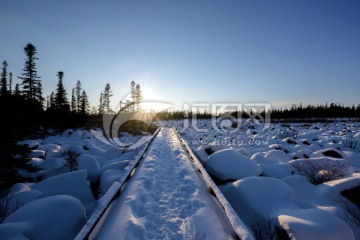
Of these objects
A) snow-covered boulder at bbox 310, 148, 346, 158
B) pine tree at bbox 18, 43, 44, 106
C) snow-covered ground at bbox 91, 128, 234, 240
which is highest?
pine tree at bbox 18, 43, 44, 106

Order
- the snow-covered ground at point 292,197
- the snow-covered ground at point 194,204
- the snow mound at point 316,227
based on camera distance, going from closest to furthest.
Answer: the snow mound at point 316,227 < the snow-covered ground at point 292,197 < the snow-covered ground at point 194,204

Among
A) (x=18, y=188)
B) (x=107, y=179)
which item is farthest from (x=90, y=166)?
(x=18, y=188)

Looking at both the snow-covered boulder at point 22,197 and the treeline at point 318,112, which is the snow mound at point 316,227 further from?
the treeline at point 318,112

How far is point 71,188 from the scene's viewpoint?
14.9 ft

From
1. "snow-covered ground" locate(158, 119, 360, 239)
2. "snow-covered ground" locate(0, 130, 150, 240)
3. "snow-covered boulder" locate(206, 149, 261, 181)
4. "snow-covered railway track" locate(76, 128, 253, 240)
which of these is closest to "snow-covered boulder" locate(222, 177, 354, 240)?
"snow-covered ground" locate(158, 119, 360, 239)

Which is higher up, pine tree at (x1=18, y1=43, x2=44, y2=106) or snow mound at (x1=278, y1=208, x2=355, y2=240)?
pine tree at (x1=18, y1=43, x2=44, y2=106)

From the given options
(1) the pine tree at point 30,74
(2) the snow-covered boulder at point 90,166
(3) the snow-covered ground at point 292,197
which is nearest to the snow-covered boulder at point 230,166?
(3) the snow-covered ground at point 292,197

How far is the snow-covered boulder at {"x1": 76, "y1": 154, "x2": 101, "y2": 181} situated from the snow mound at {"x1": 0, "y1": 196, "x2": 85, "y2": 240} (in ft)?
8.44

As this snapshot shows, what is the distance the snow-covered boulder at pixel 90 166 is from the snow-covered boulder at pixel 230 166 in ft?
10.9

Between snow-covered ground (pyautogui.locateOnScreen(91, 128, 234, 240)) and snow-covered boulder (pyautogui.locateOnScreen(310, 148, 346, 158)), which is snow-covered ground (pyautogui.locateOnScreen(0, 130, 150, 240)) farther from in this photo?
snow-covered boulder (pyautogui.locateOnScreen(310, 148, 346, 158))

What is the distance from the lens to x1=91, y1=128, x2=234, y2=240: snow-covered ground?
2861mm

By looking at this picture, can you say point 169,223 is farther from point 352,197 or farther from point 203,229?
point 352,197

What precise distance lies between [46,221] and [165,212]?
178 cm

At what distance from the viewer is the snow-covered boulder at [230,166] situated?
524cm
